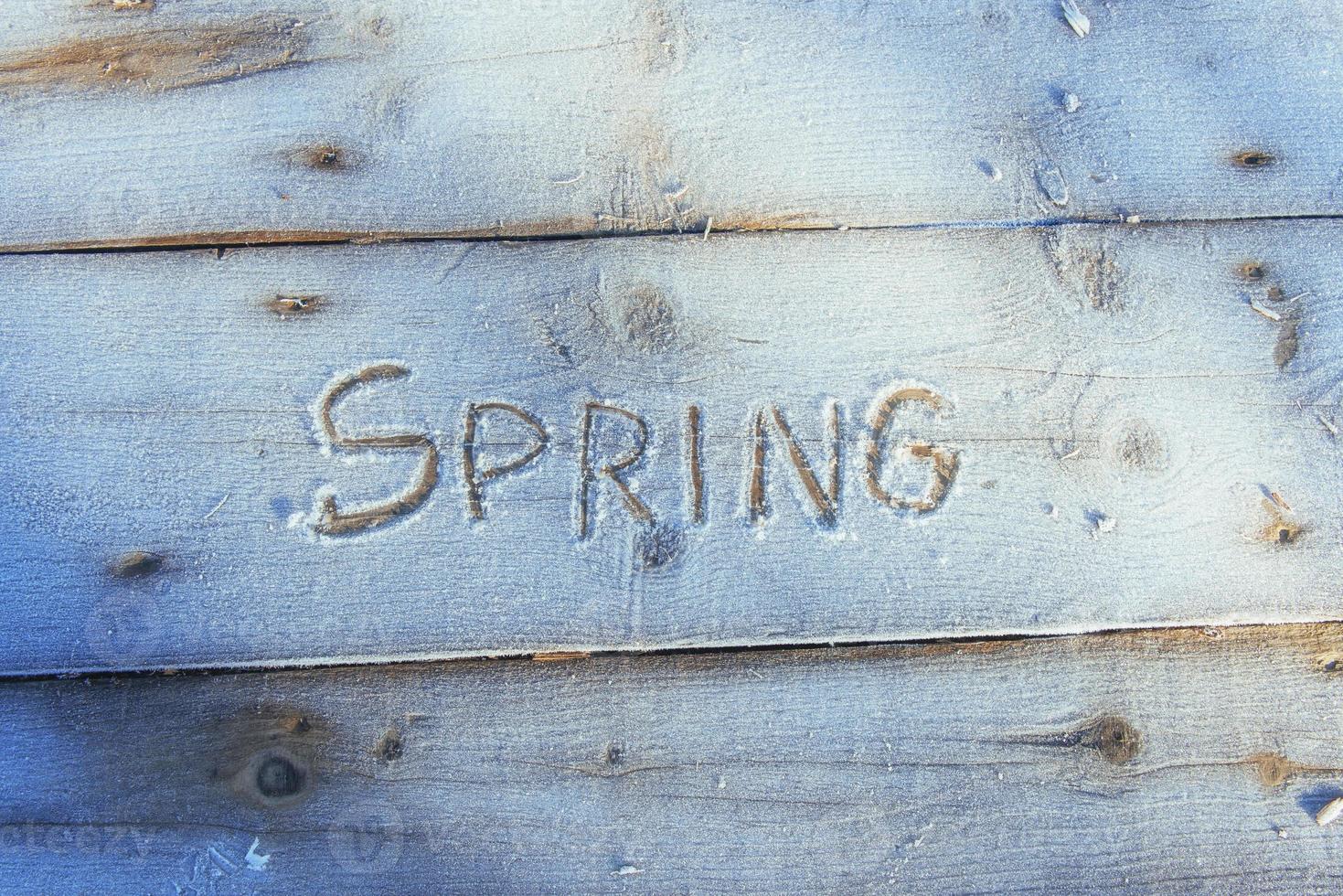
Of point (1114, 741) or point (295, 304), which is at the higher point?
point (295, 304)

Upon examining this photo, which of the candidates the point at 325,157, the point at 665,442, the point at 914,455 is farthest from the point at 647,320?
the point at 325,157

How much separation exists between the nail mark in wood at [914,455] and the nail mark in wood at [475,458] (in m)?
0.44

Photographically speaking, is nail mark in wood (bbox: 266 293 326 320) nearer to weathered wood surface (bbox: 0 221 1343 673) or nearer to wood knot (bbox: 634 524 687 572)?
weathered wood surface (bbox: 0 221 1343 673)

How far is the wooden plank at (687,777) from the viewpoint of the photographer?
3.51 ft

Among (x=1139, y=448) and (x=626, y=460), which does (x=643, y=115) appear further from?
(x=1139, y=448)

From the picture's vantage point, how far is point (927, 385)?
3.87 ft

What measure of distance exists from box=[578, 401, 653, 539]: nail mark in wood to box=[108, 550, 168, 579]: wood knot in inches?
21.7

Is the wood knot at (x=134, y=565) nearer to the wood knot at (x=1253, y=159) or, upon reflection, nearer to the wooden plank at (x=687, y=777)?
the wooden plank at (x=687, y=777)

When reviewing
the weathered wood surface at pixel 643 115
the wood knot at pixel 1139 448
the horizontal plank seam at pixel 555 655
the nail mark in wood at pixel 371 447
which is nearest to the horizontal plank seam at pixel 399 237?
the weathered wood surface at pixel 643 115

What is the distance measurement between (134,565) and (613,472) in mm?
639

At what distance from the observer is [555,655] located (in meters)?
1.12

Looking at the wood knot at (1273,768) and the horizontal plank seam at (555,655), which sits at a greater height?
the horizontal plank seam at (555,655)

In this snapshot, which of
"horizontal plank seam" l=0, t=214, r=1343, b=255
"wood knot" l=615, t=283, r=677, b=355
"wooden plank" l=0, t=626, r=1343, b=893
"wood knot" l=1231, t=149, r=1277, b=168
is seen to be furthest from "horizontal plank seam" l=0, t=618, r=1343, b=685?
"wood knot" l=1231, t=149, r=1277, b=168

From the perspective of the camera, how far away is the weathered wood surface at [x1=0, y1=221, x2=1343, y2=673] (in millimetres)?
1121
